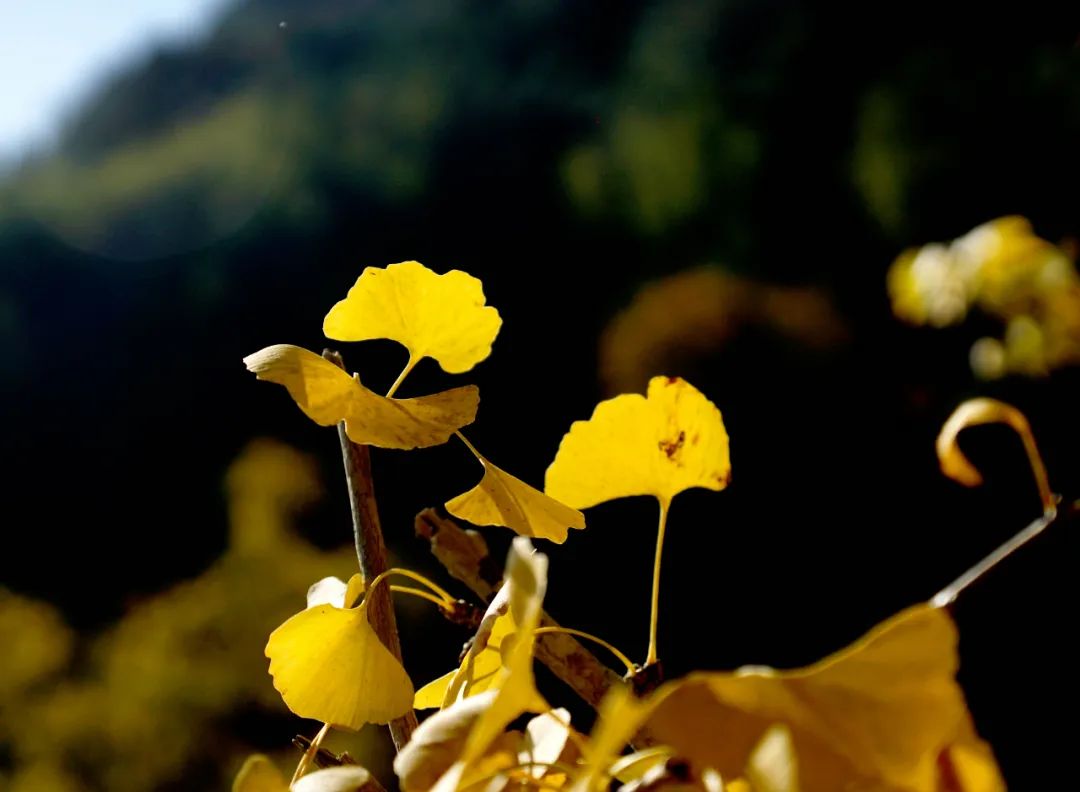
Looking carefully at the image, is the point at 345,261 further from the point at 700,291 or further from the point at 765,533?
the point at 765,533

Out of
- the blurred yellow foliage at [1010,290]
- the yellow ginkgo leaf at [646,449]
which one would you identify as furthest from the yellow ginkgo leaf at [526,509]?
the blurred yellow foliage at [1010,290]

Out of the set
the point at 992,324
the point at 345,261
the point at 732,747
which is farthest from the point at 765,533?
the point at 732,747

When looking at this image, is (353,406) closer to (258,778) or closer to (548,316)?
(258,778)

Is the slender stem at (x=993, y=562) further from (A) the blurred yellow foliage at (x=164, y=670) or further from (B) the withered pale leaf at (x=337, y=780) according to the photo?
(A) the blurred yellow foliage at (x=164, y=670)

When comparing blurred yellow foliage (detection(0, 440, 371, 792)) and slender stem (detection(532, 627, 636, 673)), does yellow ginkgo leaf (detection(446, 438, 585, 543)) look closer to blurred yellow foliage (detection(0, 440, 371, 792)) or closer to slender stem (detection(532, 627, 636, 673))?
slender stem (detection(532, 627, 636, 673))

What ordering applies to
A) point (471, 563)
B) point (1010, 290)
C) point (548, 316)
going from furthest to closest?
point (548, 316), point (1010, 290), point (471, 563)

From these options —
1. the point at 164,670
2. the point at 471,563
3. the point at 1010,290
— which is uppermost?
the point at 471,563

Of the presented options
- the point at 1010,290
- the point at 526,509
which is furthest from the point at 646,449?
the point at 1010,290
